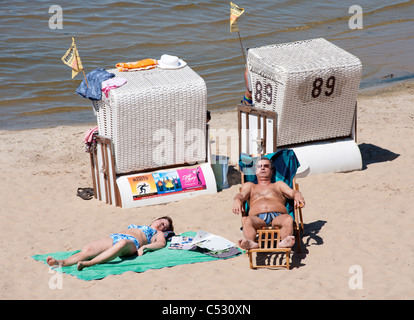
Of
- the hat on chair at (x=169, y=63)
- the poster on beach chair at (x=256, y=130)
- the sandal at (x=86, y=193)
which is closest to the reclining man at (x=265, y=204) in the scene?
the poster on beach chair at (x=256, y=130)

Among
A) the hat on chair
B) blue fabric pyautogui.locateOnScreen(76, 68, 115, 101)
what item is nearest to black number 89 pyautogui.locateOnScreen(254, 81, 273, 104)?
the hat on chair

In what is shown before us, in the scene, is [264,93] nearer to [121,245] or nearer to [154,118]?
[154,118]

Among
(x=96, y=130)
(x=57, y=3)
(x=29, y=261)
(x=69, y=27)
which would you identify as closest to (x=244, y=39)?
(x=69, y=27)

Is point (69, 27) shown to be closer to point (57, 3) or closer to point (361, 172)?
point (57, 3)

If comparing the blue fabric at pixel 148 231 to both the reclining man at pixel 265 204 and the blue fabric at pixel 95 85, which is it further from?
the blue fabric at pixel 95 85

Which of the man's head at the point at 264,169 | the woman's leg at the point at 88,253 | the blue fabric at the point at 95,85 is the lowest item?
the woman's leg at the point at 88,253

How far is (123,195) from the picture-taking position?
26.3ft

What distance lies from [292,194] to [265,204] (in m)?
0.30

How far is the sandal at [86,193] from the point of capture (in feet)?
28.2

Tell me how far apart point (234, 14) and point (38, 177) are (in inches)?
145

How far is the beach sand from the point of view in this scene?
5.79m

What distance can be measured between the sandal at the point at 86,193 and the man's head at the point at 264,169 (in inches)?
107

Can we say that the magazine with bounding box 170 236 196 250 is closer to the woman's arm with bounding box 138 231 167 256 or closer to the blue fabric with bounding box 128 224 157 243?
the woman's arm with bounding box 138 231 167 256

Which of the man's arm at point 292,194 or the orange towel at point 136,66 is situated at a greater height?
the orange towel at point 136,66
